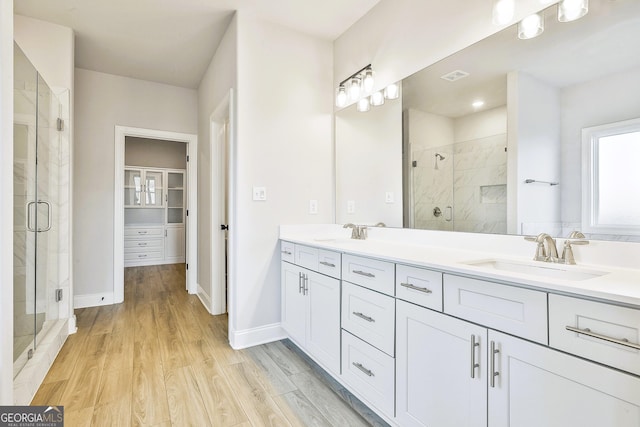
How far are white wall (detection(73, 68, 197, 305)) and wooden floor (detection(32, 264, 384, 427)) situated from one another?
30.0 inches

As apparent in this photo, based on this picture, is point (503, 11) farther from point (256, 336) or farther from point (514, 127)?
point (256, 336)

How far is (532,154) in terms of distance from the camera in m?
1.54

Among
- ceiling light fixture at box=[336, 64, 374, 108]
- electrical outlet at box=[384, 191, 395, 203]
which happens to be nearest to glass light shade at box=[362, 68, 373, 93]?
ceiling light fixture at box=[336, 64, 374, 108]

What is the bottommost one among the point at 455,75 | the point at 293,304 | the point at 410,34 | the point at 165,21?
the point at 293,304

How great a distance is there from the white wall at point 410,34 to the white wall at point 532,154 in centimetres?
36

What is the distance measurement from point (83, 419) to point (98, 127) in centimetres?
309

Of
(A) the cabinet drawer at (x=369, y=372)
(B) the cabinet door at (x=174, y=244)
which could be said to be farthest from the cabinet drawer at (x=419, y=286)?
(B) the cabinet door at (x=174, y=244)

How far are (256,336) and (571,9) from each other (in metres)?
2.66

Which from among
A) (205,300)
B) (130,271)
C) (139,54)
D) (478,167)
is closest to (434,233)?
(478,167)

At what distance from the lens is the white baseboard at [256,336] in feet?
8.01

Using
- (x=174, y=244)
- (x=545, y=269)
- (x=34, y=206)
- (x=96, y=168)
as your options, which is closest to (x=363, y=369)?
(x=545, y=269)

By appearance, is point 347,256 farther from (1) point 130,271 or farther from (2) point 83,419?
(1) point 130,271

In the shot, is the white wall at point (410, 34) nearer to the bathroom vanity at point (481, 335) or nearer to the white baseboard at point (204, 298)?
the bathroom vanity at point (481, 335)

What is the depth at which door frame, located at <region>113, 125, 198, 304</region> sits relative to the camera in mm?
Answer: 3631
